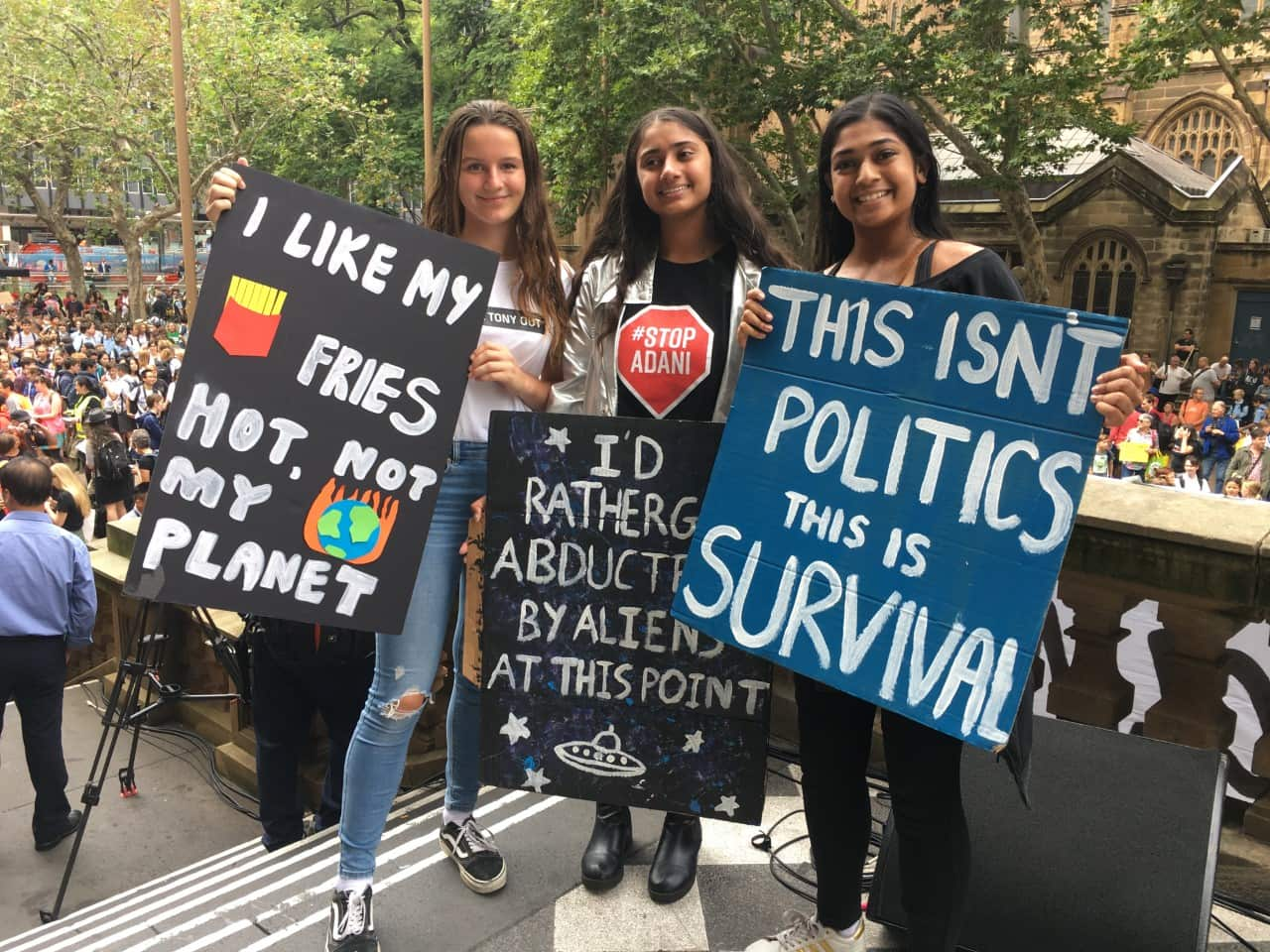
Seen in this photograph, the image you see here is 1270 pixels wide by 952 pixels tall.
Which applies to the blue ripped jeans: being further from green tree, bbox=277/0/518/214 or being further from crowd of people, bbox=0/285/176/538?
green tree, bbox=277/0/518/214

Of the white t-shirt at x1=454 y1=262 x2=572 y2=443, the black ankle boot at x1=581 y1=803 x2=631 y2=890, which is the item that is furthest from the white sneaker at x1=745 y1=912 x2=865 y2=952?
the white t-shirt at x1=454 y1=262 x2=572 y2=443

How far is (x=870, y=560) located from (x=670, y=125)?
118 centimetres

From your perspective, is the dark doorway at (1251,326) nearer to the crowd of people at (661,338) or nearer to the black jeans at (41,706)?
the crowd of people at (661,338)

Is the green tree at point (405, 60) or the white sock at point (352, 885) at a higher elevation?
the green tree at point (405, 60)

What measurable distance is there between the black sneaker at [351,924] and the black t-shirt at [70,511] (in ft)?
20.4

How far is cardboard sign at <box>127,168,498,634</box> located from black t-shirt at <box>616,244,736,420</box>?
0.39 m

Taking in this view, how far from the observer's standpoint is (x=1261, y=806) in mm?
2791

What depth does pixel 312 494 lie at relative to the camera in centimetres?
231

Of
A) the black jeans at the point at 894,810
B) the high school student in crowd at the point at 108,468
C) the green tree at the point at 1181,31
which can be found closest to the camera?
the black jeans at the point at 894,810

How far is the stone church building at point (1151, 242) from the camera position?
2300cm

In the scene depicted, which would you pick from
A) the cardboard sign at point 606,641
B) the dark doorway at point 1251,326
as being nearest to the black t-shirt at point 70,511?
the cardboard sign at point 606,641

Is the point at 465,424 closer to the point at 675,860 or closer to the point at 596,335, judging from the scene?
the point at 596,335

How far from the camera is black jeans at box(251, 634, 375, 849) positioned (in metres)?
3.40

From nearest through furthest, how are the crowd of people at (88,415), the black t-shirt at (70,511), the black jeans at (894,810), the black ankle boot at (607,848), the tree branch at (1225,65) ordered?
the black jeans at (894,810) < the black ankle boot at (607,848) < the black t-shirt at (70,511) < the crowd of people at (88,415) < the tree branch at (1225,65)
